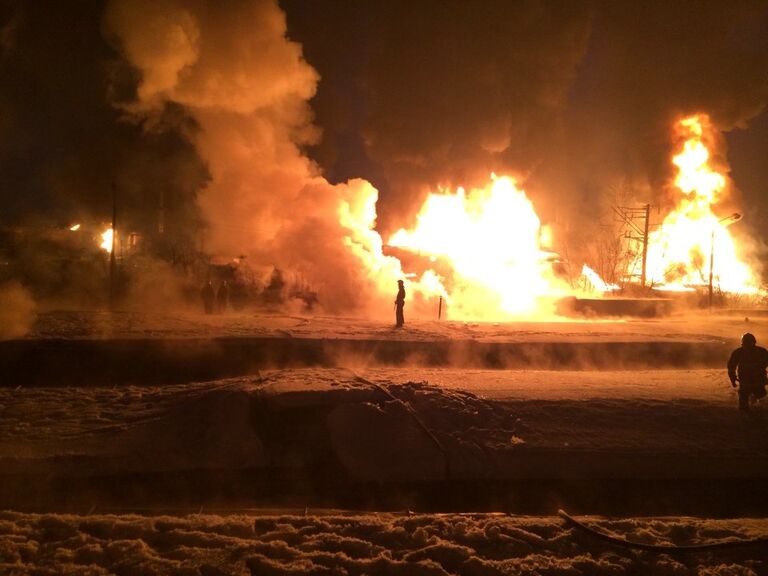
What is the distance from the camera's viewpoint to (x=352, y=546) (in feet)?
16.6

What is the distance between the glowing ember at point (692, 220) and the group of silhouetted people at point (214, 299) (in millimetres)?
29954

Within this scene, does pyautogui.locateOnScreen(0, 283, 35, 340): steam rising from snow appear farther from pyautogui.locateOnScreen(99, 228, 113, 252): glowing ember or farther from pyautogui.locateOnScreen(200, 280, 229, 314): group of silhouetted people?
pyautogui.locateOnScreen(99, 228, 113, 252): glowing ember

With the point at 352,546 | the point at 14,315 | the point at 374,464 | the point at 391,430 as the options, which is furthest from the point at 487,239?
the point at 352,546

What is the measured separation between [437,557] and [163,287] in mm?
23757

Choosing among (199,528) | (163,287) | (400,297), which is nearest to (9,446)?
(199,528)

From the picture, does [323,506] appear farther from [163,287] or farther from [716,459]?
[163,287]

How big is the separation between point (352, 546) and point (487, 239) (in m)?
31.0

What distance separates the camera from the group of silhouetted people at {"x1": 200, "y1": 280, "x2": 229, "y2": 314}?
2183cm

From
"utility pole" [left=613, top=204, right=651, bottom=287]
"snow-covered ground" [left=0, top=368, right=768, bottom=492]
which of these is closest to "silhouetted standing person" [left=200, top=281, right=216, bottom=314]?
"snow-covered ground" [left=0, top=368, right=768, bottom=492]

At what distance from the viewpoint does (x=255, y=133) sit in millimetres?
27500

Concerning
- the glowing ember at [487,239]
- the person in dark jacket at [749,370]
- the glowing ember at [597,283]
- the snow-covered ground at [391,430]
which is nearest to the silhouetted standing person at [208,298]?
the snow-covered ground at [391,430]

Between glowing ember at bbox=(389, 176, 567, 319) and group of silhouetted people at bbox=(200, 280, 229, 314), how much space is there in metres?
11.6

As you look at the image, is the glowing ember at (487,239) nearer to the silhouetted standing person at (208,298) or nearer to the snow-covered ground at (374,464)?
the silhouetted standing person at (208,298)

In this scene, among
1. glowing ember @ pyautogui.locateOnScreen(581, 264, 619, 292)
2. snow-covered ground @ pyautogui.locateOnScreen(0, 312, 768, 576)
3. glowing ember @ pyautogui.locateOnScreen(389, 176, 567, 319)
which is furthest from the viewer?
glowing ember @ pyautogui.locateOnScreen(581, 264, 619, 292)
